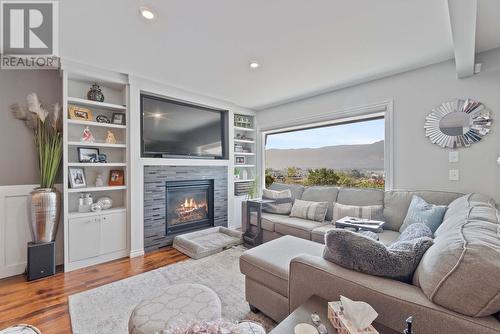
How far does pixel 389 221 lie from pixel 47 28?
3.99 meters

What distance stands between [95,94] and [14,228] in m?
1.82

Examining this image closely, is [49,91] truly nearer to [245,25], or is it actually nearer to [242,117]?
[245,25]

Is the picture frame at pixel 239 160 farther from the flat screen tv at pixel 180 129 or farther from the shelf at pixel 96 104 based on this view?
the shelf at pixel 96 104

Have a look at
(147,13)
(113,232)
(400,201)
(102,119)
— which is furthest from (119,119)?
(400,201)

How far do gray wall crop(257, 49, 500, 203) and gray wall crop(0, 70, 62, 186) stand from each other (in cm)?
424

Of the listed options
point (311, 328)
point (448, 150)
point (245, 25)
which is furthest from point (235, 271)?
point (448, 150)

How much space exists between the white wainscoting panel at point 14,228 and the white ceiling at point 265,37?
1.65 metres

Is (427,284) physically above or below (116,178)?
below

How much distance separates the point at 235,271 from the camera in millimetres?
2615

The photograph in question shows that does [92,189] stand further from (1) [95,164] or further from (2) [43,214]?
(2) [43,214]

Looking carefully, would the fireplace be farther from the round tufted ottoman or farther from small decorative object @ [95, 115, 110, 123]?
the round tufted ottoman

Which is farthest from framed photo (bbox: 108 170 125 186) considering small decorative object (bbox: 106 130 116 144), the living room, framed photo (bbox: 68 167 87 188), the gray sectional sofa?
the gray sectional sofa

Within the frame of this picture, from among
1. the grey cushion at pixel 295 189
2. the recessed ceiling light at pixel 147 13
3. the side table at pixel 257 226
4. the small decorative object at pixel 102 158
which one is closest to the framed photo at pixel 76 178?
the small decorative object at pixel 102 158

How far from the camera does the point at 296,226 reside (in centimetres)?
293
